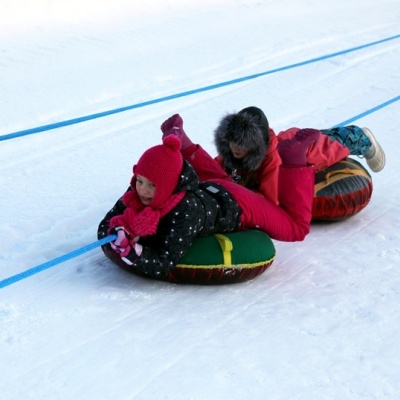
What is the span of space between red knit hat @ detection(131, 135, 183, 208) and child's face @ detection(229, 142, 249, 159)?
41cm

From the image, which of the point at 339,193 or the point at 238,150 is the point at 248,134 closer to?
the point at 238,150

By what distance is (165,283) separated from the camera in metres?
2.82

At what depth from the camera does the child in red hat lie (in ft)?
8.70

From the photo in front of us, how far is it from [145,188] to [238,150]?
0.50 m

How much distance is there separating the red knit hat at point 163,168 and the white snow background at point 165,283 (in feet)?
1.11

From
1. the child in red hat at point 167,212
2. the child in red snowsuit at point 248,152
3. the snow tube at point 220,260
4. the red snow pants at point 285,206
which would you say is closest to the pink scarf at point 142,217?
the child in red hat at point 167,212

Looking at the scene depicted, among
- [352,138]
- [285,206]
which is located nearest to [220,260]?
[285,206]

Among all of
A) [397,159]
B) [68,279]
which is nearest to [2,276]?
[68,279]

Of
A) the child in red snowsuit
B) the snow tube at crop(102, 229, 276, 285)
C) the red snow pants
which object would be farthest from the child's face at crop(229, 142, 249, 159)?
the snow tube at crop(102, 229, 276, 285)

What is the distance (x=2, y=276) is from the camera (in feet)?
9.46

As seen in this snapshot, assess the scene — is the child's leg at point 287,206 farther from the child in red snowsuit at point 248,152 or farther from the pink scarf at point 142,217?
the pink scarf at point 142,217

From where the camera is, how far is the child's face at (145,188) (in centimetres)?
267

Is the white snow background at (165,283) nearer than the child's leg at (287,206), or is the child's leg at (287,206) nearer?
the white snow background at (165,283)

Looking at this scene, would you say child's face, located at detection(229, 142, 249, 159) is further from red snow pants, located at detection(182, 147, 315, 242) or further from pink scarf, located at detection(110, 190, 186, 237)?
pink scarf, located at detection(110, 190, 186, 237)
